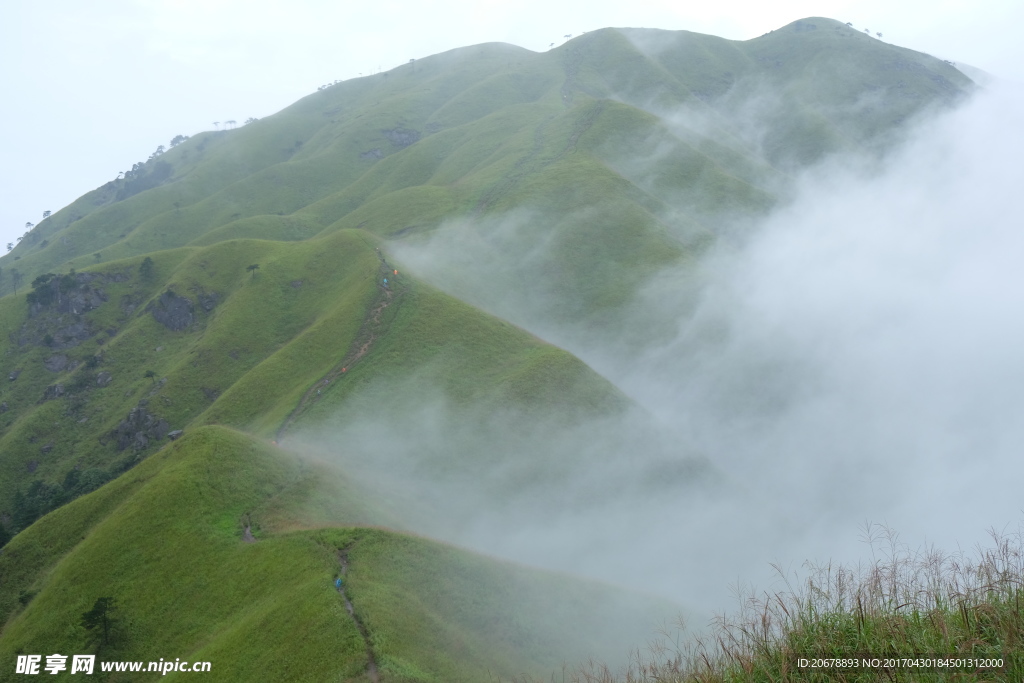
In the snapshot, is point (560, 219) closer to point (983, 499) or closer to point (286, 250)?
point (286, 250)

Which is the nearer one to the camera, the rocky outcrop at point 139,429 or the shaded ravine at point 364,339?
the shaded ravine at point 364,339

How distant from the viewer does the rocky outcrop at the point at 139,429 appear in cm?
9825

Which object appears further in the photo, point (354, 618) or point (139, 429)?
point (139, 429)

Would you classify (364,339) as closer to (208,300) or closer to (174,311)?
(208,300)

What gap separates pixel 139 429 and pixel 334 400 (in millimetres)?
43606

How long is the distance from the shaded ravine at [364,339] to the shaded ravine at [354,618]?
109ft

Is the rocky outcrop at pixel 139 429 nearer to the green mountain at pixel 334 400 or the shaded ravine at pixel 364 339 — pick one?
the green mountain at pixel 334 400

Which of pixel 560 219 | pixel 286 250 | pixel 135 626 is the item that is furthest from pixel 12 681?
pixel 560 219

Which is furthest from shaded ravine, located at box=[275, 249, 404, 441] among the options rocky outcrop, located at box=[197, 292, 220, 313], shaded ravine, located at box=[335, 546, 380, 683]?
rocky outcrop, located at box=[197, 292, 220, 313]

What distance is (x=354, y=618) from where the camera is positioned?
3456 centimetres

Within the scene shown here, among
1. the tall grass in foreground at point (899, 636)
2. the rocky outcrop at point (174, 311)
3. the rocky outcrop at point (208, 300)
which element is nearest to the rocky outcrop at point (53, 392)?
the rocky outcrop at point (174, 311)

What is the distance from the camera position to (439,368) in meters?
81.3

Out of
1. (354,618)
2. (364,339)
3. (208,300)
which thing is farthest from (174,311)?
(354,618)

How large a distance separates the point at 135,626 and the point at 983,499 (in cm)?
12451
